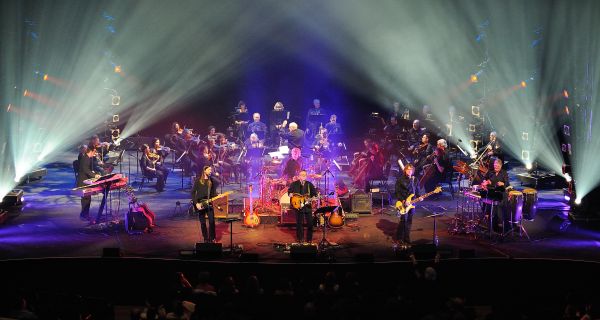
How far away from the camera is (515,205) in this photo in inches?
589

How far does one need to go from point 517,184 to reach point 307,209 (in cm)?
1070

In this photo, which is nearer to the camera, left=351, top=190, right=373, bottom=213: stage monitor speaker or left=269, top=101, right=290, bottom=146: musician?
left=351, top=190, right=373, bottom=213: stage monitor speaker

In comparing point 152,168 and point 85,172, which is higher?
point 152,168

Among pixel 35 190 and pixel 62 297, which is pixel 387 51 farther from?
pixel 62 297

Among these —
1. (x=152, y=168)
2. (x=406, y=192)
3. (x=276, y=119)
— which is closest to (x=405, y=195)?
(x=406, y=192)

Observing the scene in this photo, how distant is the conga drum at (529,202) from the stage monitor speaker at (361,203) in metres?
3.92

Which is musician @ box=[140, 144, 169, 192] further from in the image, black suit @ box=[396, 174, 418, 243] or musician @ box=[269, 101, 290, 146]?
black suit @ box=[396, 174, 418, 243]

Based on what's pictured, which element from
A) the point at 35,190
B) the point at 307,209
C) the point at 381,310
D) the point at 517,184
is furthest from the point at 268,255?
the point at 517,184

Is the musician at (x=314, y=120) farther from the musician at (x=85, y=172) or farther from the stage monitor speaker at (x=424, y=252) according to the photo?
the stage monitor speaker at (x=424, y=252)

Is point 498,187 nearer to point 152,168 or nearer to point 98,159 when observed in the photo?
point 152,168

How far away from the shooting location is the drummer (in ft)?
48.2

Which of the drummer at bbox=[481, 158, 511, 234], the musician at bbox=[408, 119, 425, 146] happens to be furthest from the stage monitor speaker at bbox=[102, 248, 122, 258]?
the musician at bbox=[408, 119, 425, 146]

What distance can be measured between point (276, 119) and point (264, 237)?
1147 centimetres

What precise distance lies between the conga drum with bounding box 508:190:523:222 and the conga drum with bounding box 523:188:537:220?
528 millimetres
